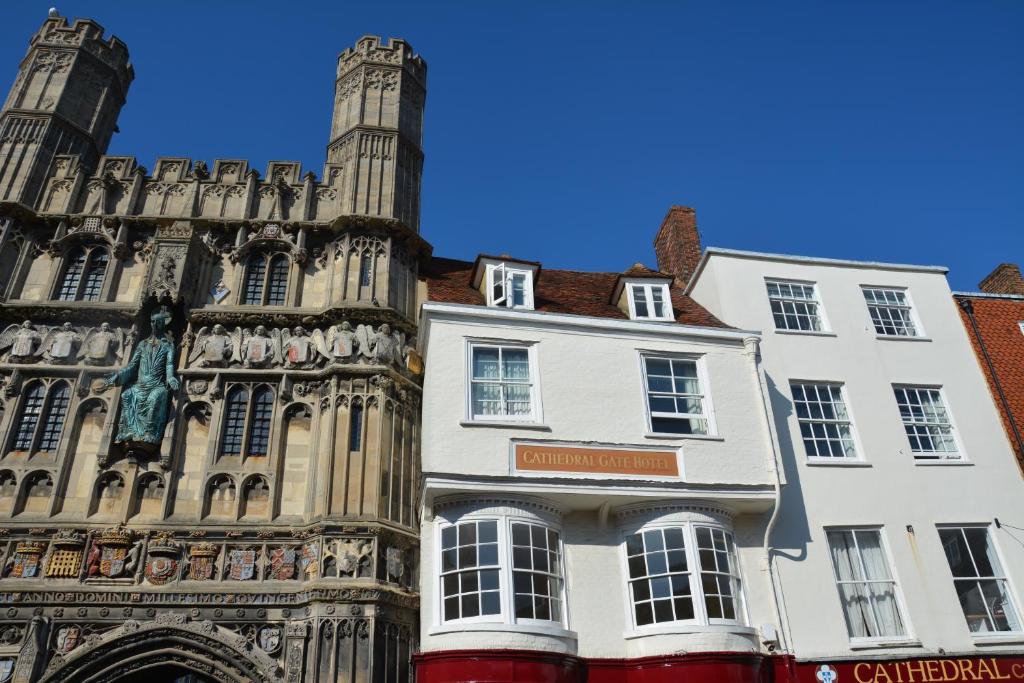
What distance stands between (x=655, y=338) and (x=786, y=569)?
474 centimetres

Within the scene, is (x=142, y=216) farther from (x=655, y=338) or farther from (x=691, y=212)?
(x=691, y=212)

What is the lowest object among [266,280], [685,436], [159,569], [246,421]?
[159,569]

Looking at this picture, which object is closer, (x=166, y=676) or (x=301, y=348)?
(x=166, y=676)

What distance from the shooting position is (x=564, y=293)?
1830cm

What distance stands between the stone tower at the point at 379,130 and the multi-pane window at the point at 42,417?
725cm

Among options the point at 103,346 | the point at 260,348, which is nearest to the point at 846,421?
the point at 260,348

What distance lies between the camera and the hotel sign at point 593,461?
13.2 meters

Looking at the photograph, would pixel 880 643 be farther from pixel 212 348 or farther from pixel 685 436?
pixel 212 348

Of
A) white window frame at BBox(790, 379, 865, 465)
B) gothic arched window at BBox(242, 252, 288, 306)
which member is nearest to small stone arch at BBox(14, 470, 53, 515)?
gothic arched window at BBox(242, 252, 288, 306)

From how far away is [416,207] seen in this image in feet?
64.0

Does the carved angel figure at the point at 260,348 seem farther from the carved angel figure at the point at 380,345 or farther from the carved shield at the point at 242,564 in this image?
the carved shield at the point at 242,564

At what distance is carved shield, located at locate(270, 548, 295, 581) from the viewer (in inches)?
549

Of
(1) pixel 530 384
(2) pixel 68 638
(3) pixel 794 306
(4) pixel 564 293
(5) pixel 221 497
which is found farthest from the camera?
(4) pixel 564 293

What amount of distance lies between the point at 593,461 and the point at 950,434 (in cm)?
784
